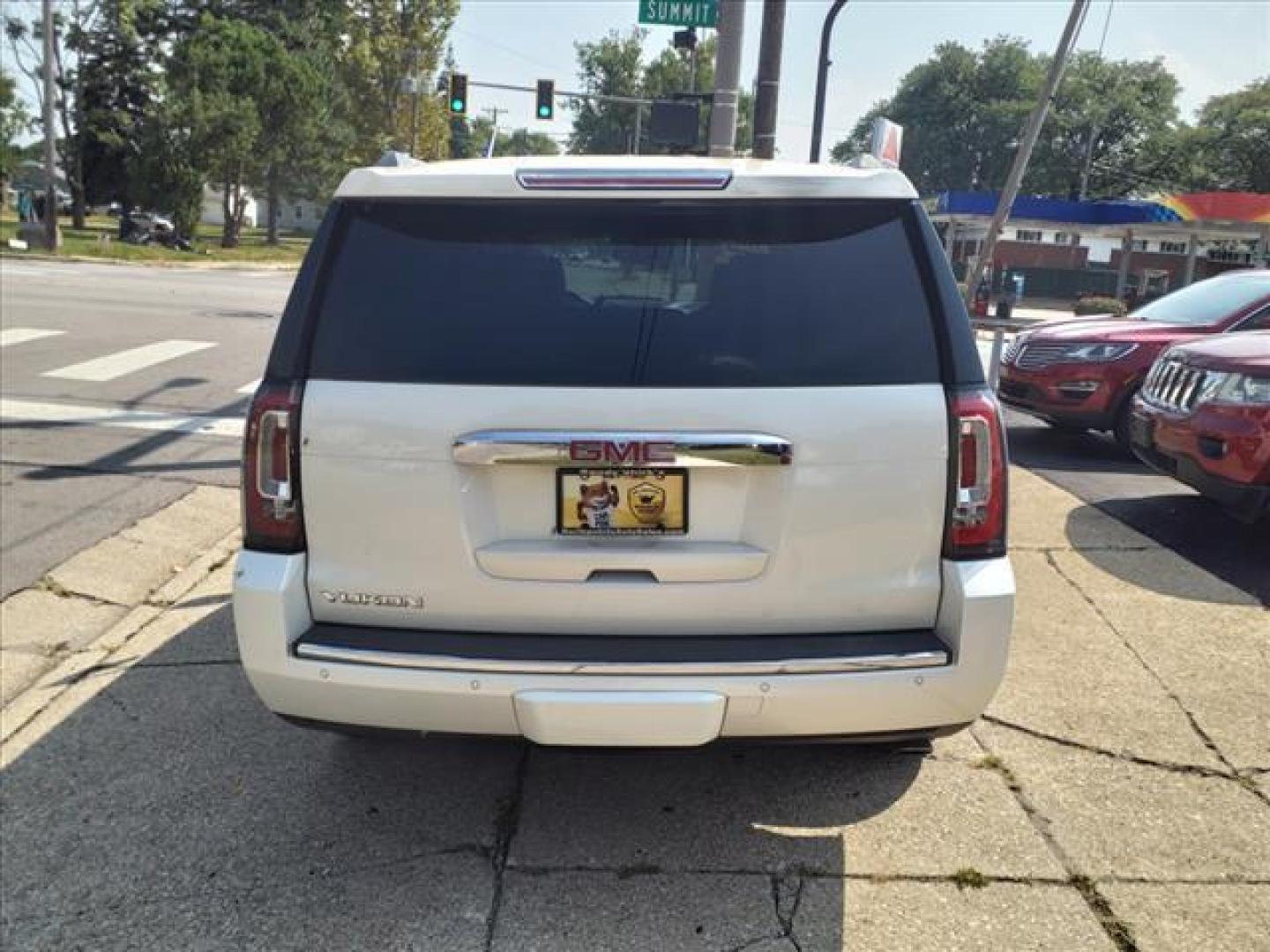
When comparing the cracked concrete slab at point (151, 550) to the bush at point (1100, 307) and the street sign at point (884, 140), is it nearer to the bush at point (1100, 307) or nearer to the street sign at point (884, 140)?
the street sign at point (884, 140)

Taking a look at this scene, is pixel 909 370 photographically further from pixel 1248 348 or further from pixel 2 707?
pixel 1248 348

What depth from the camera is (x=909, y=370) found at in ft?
9.00

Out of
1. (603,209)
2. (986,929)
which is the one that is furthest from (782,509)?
(986,929)

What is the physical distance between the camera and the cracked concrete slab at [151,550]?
5.48 metres

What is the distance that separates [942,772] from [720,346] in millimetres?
1848

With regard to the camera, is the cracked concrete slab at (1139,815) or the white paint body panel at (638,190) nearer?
the white paint body panel at (638,190)

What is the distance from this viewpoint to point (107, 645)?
15.7 ft

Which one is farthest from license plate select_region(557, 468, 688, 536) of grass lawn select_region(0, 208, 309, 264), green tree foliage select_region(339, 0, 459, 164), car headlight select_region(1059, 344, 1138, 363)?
green tree foliage select_region(339, 0, 459, 164)

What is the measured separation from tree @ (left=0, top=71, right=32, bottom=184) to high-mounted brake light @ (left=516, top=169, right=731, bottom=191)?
4223 cm

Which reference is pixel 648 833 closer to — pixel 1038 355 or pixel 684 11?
pixel 1038 355

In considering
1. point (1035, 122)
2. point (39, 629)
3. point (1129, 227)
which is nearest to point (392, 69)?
point (1129, 227)

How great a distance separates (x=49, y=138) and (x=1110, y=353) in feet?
98.3

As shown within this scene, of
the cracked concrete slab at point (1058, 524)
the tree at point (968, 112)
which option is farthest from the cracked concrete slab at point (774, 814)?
the tree at point (968, 112)

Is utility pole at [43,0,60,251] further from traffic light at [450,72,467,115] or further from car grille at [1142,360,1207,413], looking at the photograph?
car grille at [1142,360,1207,413]
